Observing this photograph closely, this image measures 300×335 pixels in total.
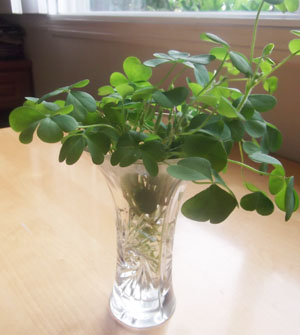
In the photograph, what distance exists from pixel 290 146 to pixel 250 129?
2.47 feet

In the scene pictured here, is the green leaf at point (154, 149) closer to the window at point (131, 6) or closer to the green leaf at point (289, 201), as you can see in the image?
the green leaf at point (289, 201)

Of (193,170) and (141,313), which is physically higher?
(193,170)

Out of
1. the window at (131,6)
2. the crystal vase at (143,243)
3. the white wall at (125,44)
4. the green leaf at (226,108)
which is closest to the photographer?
the green leaf at (226,108)

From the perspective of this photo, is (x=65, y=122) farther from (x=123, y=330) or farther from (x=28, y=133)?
(x=123, y=330)

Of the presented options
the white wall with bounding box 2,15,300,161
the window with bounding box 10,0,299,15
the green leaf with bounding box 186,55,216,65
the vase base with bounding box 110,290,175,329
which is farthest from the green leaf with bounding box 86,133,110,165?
the white wall with bounding box 2,15,300,161

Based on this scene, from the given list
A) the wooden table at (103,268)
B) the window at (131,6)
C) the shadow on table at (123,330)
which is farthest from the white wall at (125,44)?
the shadow on table at (123,330)

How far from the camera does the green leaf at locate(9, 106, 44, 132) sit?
11.3 inches

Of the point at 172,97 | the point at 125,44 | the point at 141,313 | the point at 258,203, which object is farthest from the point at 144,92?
the point at 125,44

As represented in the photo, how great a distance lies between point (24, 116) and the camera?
29 cm

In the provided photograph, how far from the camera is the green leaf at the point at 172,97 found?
0.93 ft

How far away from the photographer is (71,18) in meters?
1.74

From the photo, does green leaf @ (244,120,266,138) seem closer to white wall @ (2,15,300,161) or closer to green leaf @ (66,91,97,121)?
green leaf @ (66,91,97,121)

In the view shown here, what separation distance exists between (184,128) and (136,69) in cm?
8

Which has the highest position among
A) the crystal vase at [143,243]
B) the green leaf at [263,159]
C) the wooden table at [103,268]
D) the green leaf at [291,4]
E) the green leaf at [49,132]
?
the green leaf at [291,4]
